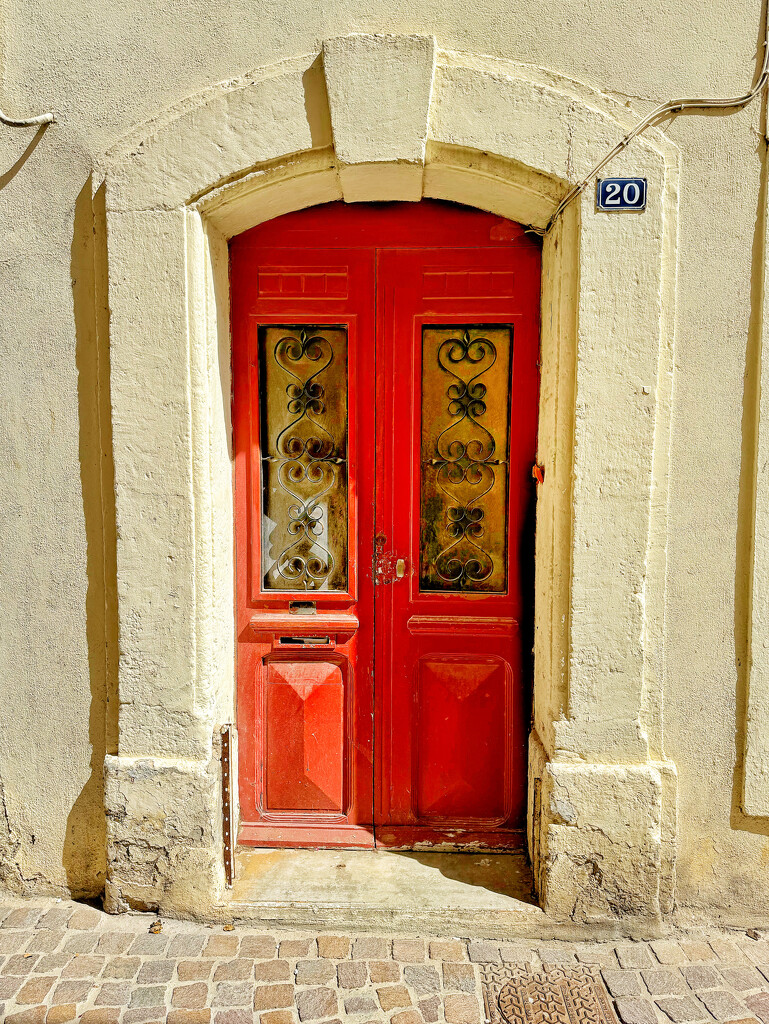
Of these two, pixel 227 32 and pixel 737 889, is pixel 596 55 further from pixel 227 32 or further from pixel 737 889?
pixel 737 889

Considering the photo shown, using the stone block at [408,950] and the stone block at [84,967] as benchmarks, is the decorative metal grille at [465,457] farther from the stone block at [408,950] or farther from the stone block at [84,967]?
the stone block at [84,967]

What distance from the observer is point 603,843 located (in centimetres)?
272

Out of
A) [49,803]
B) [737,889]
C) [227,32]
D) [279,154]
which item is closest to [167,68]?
[227,32]

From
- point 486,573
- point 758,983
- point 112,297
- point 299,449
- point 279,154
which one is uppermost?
point 279,154

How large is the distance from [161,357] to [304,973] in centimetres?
251

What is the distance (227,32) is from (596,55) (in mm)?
1471

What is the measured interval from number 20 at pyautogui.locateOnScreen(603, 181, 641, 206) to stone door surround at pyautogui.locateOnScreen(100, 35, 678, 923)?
57 mm

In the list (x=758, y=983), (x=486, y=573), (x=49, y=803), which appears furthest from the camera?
(x=486, y=573)

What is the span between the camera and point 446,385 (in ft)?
10.2

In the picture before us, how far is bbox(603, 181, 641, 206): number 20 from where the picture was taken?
2.59 m

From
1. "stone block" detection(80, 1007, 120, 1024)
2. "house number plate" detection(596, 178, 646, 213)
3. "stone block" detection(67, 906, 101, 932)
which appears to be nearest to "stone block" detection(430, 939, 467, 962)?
"stone block" detection(80, 1007, 120, 1024)

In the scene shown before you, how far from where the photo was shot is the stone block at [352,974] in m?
2.52

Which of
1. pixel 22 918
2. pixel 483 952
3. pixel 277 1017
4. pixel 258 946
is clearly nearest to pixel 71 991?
pixel 22 918

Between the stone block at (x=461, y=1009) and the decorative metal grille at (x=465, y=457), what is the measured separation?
1.60m
